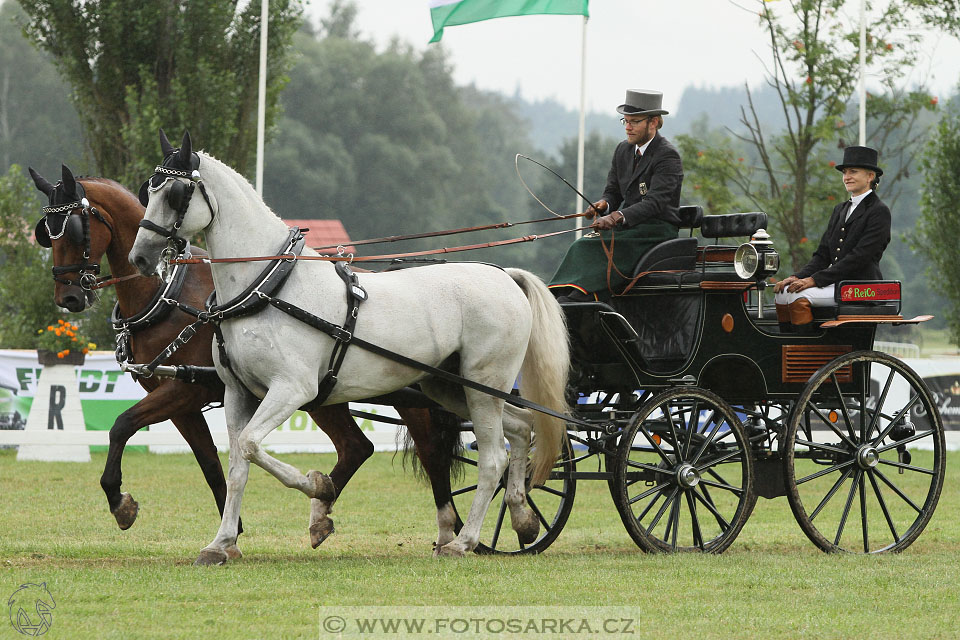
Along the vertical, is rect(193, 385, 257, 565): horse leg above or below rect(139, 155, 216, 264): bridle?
below

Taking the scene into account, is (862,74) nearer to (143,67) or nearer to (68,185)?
(143,67)

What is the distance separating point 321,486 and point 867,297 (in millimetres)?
3307

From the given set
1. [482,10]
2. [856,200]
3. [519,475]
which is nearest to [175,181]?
[519,475]

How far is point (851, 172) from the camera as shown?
7.32m

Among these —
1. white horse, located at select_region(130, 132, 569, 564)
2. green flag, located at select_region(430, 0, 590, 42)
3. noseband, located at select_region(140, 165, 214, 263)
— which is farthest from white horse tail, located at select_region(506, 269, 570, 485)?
green flag, located at select_region(430, 0, 590, 42)

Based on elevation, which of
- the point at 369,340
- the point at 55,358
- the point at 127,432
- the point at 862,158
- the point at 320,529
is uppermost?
the point at 862,158

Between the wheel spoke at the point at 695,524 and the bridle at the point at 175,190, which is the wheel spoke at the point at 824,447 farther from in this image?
the bridle at the point at 175,190

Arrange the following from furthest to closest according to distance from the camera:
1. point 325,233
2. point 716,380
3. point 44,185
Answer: point 325,233, point 716,380, point 44,185

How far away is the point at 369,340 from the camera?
19.2 ft

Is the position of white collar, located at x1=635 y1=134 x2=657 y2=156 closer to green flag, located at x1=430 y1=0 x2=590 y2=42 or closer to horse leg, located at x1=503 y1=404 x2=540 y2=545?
horse leg, located at x1=503 y1=404 x2=540 y2=545

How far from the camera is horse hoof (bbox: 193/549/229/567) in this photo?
5.70 metres

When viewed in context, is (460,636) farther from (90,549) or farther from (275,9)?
(275,9)

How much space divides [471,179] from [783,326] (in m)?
51.9

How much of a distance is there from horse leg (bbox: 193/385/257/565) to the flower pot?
23.1 ft
